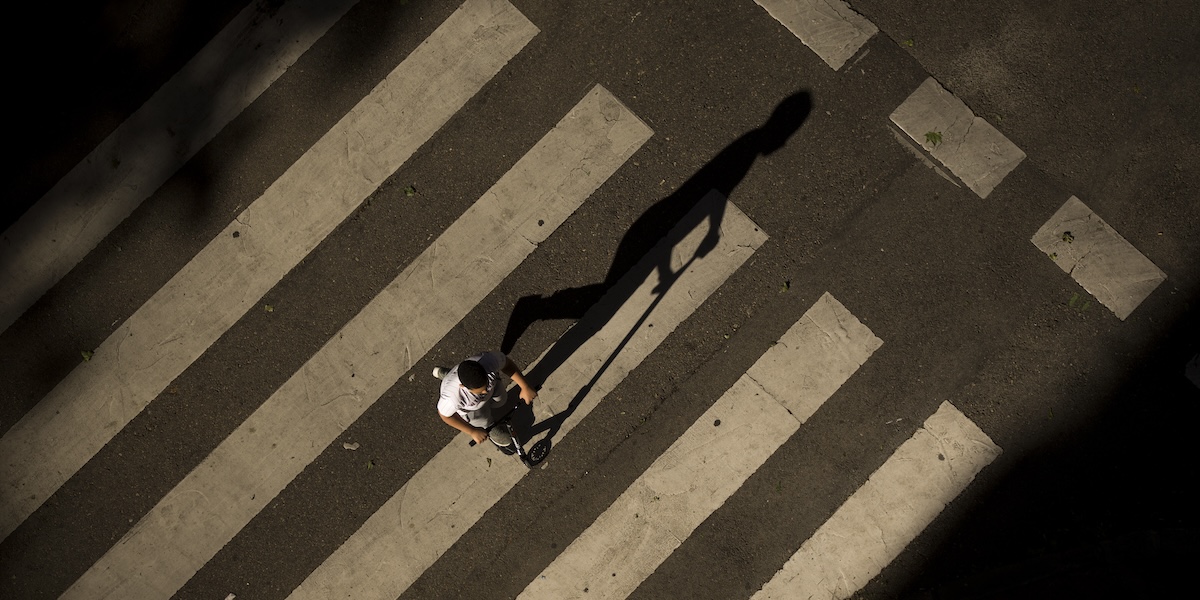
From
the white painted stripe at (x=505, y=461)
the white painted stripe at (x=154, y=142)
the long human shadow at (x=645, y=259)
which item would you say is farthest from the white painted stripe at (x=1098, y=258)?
the white painted stripe at (x=154, y=142)

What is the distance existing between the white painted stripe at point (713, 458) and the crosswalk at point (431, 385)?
17mm

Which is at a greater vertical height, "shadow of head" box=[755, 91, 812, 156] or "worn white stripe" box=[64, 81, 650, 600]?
"worn white stripe" box=[64, 81, 650, 600]

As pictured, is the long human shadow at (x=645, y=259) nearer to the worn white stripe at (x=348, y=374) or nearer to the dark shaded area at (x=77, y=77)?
the worn white stripe at (x=348, y=374)

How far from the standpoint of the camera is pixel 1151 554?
549cm

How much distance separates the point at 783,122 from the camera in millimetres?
5871

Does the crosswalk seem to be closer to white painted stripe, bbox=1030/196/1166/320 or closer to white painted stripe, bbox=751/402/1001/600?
white painted stripe, bbox=751/402/1001/600

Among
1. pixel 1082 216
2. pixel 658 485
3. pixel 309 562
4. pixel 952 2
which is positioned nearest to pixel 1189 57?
pixel 1082 216

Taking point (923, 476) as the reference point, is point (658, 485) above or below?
above

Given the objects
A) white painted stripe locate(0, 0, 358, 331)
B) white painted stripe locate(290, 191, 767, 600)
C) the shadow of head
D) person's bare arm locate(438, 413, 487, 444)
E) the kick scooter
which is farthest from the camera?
white painted stripe locate(0, 0, 358, 331)

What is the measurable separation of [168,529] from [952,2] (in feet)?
27.5

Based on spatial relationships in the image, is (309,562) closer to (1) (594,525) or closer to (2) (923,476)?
(1) (594,525)

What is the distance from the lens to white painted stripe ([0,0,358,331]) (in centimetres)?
605

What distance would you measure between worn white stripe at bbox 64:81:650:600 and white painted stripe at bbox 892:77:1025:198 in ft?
8.06

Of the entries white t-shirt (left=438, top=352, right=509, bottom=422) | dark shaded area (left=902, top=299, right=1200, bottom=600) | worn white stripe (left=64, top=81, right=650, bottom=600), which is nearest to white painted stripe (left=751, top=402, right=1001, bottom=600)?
dark shaded area (left=902, top=299, right=1200, bottom=600)
